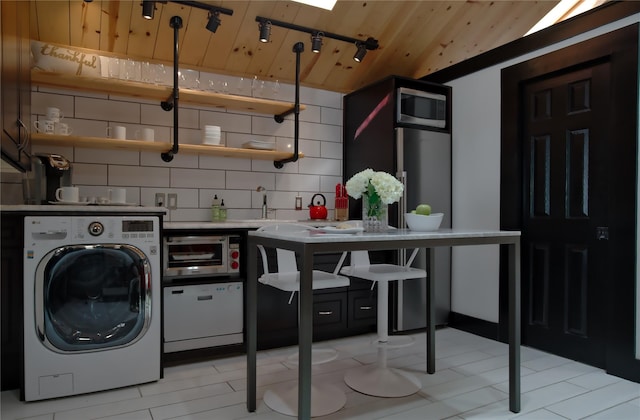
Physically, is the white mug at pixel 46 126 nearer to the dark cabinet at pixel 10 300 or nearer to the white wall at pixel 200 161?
the white wall at pixel 200 161

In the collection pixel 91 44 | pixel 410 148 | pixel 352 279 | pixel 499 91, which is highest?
pixel 91 44

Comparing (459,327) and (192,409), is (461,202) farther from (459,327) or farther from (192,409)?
(192,409)

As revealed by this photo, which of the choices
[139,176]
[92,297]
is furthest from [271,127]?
[92,297]

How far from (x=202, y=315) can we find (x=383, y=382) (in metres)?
1.31

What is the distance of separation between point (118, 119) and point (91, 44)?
566 millimetres

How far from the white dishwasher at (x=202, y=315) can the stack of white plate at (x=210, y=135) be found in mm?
1168

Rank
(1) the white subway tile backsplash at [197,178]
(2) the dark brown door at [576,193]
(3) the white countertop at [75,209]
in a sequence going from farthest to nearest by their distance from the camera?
(1) the white subway tile backsplash at [197,178]
(2) the dark brown door at [576,193]
(3) the white countertop at [75,209]

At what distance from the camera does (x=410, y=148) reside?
3.75 meters

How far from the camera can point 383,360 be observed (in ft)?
8.62

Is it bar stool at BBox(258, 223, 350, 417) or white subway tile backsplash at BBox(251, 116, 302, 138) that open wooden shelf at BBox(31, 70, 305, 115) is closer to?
white subway tile backsplash at BBox(251, 116, 302, 138)

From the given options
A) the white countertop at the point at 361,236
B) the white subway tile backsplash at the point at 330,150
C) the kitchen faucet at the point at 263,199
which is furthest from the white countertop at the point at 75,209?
the white subway tile backsplash at the point at 330,150

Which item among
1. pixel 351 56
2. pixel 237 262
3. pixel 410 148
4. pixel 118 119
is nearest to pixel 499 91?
pixel 410 148

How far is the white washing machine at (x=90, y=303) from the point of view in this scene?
7.91ft

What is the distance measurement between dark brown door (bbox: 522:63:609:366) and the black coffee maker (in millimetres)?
3380
